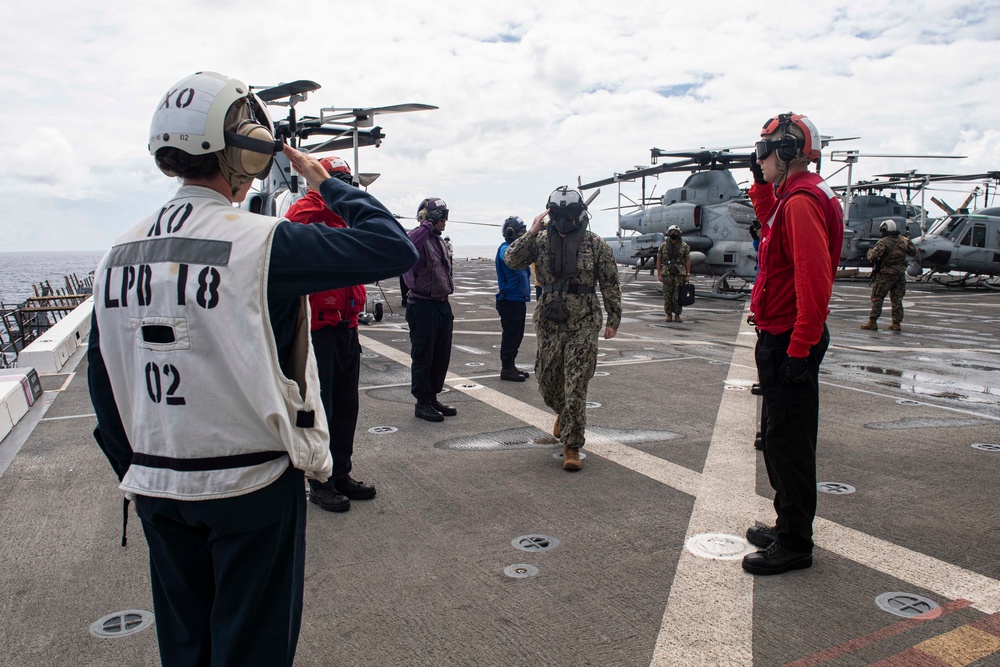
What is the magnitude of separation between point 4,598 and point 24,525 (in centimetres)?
96

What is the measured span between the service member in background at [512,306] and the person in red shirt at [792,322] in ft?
15.4

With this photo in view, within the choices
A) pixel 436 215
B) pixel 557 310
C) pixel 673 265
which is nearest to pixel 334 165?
pixel 557 310

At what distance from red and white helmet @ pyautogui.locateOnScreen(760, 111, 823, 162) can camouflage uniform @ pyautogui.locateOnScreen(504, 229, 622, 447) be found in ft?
5.93

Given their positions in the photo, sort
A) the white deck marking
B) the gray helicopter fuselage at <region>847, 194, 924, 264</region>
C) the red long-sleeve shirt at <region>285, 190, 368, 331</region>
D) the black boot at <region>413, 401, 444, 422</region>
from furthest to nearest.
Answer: the gray helicopter fuselage at <region>847, 194, 924, 264</region>, the black boot at <region>413, 401, 444, 422</region>, the red long-sleeve shirt at <region>285, 190, 368, 331</region>, the white deck marking

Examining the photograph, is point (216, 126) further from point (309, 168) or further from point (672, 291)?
point (672, 291)

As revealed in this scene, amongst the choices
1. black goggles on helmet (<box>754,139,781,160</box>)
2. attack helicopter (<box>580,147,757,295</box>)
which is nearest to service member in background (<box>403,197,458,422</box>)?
black goggles on helmet (<box>754,139,781,160</box>)

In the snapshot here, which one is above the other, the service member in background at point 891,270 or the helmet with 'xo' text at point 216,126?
the helmet with 'xo' text at point 216,126

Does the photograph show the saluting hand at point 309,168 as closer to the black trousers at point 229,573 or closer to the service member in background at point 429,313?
the black trousers at point 229,573

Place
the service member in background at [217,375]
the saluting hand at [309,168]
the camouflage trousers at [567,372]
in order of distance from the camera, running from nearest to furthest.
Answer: the service member in background at [217,375]
the saluting hand at [309,168]
the camouflage trousers at [567,372]

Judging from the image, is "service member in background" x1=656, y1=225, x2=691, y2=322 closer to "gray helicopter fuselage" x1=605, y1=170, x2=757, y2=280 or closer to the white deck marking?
"gray helicopter fuselage" x1=605, y1=170, x2=757, y2=280

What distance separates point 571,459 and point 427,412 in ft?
6.22

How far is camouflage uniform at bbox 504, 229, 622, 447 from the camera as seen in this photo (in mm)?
5086

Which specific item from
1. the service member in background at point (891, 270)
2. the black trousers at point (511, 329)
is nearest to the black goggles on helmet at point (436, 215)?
the black trousers at point (511, 329)

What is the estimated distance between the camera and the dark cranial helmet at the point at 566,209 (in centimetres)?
518
